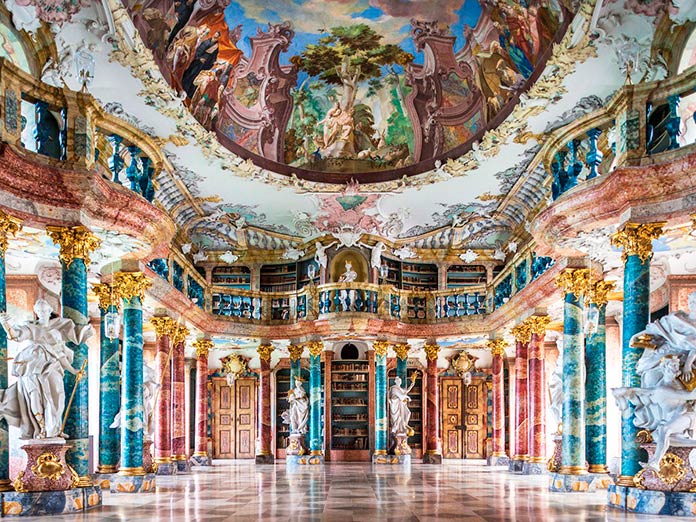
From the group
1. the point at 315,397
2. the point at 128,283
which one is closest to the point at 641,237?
the point at 128,283

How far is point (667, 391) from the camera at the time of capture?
12.9 m

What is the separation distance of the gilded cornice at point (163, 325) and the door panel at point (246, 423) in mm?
9804

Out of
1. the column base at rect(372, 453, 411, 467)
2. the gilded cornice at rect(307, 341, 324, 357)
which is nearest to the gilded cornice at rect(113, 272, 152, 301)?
the gilded cornice at rect(307, 341, 324, 357)

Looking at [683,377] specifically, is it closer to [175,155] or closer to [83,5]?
[83,5]

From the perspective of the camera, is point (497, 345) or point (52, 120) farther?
point (497, 345)

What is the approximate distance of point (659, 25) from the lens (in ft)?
49.5

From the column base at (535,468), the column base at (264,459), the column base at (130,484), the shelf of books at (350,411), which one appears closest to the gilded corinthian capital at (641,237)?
the column base at (130,484)

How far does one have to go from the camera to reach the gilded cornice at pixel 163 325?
24250 mm

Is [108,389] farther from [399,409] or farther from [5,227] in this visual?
[399,409]

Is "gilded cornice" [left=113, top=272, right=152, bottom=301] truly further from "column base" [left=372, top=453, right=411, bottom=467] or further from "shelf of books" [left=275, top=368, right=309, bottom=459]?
"shelf of books" [left=275, top=368, right=309, bottom=459]

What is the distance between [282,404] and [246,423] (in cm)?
173

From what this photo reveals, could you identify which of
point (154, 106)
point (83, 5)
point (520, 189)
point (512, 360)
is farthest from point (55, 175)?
point (512, 360)

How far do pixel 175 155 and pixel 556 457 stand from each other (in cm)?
1185

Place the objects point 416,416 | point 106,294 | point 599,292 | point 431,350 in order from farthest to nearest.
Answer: point 416,416 < point 431,350 < point 106,294 < point 599,292
